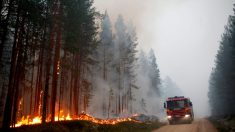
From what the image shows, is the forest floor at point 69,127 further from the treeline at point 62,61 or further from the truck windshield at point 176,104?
the truck windshield at point 176,104

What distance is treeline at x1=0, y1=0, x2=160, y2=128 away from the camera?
22438 mm

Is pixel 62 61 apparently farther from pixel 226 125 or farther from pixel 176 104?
pixel 226 125

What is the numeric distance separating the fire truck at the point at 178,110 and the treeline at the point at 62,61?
11158mm

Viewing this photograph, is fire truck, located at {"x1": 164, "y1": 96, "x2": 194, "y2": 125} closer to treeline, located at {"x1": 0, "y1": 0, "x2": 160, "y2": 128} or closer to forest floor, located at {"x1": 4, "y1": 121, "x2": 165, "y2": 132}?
treeline, located at {"x1": 0, "y1": 0, "x2": 160, "y2": 128}

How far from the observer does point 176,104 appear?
3484 centimetres

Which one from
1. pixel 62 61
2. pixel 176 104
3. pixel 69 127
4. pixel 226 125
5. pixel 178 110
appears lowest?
pixel 226 125

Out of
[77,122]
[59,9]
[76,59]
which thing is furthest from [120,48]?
[77,122]

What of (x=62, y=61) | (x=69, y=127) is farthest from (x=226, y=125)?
(x=62, y=61)

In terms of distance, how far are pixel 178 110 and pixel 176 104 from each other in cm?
96

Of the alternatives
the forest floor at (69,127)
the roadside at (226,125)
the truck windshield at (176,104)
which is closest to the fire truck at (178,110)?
the truck windshield at (176,104)

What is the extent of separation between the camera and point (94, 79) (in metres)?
53.0

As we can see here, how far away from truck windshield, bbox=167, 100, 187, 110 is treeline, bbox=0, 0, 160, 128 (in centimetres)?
1111

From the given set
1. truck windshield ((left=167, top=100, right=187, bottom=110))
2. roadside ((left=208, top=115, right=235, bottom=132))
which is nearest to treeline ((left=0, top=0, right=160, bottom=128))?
truck windshield ((left=167, top=100, right=187, bottom=110))

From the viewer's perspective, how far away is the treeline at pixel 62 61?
22438 millimetres
